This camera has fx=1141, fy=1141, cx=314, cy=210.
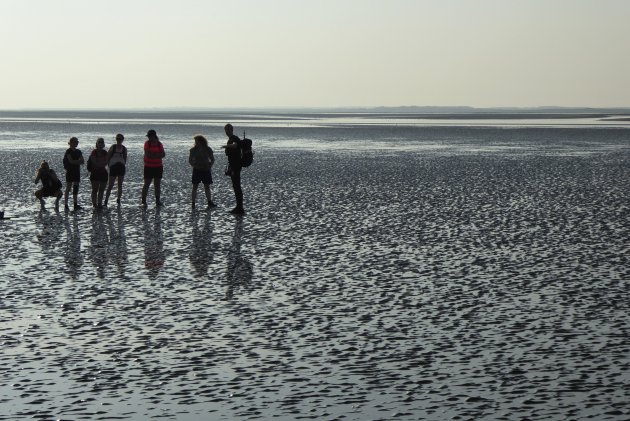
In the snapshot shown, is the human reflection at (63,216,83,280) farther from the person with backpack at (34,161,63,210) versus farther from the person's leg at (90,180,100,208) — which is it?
the person with backpack at (34,161,63,210)

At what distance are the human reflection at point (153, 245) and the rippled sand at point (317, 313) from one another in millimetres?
37

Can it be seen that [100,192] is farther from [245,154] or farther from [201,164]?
[245,154]

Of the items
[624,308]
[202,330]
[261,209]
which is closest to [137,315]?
[202,330]

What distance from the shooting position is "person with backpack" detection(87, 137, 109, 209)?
22.5 metres

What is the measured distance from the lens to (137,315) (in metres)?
10.9

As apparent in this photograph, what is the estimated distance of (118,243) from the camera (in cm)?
1694

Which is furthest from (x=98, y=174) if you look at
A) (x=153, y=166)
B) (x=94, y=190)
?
(x=153, y=166)

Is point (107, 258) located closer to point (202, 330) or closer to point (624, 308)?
point (202, 330)

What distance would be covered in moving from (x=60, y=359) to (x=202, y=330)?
1569 mm

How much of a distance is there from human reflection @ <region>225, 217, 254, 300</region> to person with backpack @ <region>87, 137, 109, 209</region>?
18.9 ft

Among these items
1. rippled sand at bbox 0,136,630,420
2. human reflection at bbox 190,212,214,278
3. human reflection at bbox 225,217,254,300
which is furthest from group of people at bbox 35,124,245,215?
human reflection at bbox 225,217,254,300

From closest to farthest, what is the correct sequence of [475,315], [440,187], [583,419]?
[583,419] < [475,315] < [440,187]

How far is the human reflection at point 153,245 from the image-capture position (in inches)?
563

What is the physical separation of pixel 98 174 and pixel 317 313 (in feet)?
41.1
